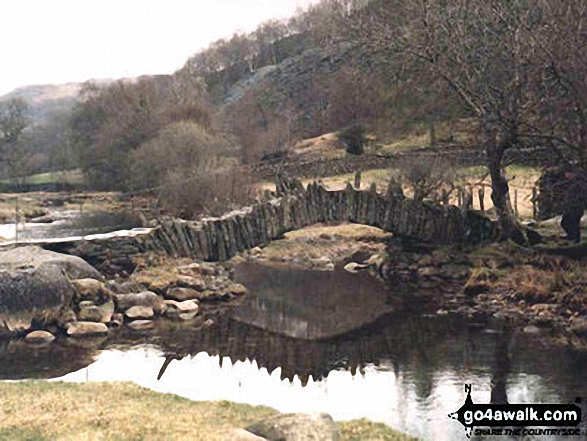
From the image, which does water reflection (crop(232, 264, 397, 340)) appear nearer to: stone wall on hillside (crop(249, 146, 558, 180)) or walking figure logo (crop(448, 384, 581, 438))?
walking figure logo (crop(448, 384, 581, 438))

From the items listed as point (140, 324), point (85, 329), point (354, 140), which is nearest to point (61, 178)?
point (354, 140)

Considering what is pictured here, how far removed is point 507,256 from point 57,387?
1787 cm

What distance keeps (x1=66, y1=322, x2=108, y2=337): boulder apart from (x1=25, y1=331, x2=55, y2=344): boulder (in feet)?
1.75

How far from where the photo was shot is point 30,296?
67.7ft

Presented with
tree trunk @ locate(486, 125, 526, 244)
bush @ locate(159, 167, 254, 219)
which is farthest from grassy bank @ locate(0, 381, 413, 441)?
bush @ locate(159, 167, 254, 219)

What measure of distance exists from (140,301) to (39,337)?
3.64 m

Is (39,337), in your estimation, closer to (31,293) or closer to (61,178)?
(31,293)

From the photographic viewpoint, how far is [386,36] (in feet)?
106

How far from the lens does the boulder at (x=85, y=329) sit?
20.6 metres

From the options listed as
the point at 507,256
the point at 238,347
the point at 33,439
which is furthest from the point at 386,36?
the point at 33,439

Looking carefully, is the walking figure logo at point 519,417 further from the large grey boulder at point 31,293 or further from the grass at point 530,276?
the large grey boulder at point 31,293

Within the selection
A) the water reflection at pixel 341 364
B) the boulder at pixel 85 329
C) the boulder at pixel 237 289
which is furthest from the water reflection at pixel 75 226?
the water reflection at pixel 341 364

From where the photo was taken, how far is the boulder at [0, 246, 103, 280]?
71.6 feet

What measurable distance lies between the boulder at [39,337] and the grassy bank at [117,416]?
540cm
